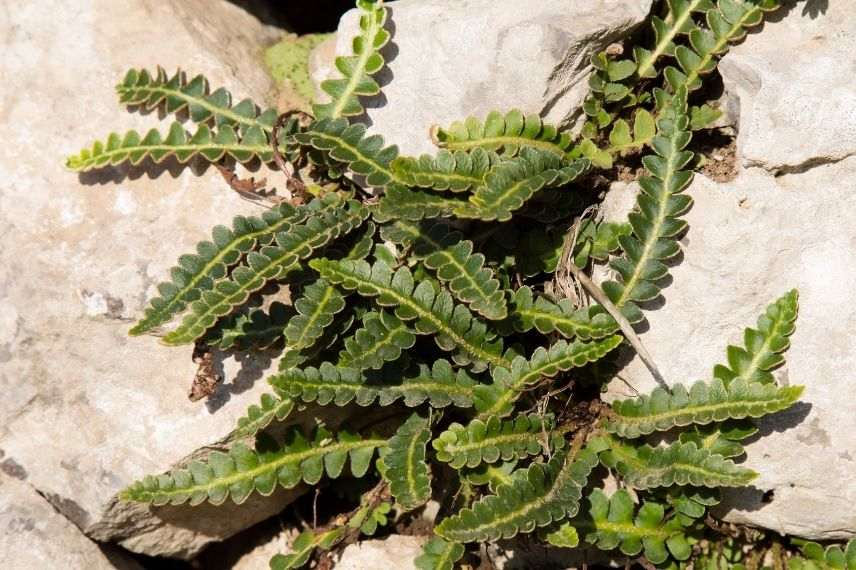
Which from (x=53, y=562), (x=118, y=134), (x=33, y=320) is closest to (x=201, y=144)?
(x=118, y=134)

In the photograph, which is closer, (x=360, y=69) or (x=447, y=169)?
(x=447, y=169)

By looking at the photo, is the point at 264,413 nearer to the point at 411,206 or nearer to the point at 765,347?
the point at 411,206

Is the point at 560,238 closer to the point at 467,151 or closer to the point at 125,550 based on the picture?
the point at 467,151

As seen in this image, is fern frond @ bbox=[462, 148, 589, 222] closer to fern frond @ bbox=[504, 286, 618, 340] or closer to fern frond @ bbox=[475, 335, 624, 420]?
fern frond @ bbox=[504, 286, 618, 340]

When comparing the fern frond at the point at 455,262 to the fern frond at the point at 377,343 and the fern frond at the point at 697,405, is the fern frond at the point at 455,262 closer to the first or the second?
the fern frond at the point at 377,343

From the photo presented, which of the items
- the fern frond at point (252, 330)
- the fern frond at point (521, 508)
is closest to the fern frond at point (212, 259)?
the fern frond at point (252, 330)

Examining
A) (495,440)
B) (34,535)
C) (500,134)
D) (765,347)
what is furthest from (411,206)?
(34,535)

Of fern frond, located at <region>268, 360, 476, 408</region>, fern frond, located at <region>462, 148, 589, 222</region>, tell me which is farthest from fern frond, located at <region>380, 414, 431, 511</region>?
fern frond, located at <region>462, 148, 589, 222</region>
